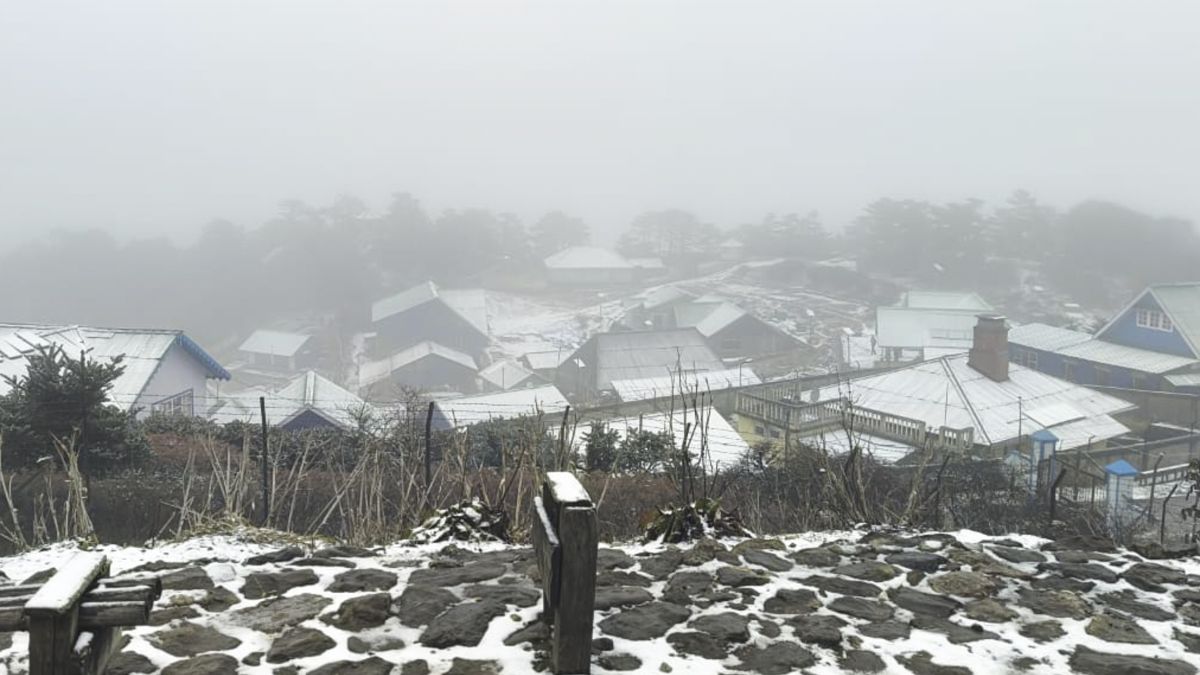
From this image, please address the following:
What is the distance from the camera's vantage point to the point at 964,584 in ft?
12.0

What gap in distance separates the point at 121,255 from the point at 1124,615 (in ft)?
157

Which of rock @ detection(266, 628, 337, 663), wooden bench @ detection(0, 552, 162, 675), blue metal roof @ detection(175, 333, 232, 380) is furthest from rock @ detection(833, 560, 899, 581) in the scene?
blue metal roof @ detection(175, 333, 232, 380)

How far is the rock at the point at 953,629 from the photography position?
3096 millimetres

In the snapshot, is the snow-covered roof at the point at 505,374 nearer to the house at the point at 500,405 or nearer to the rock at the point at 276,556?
the house at the point at 500,405

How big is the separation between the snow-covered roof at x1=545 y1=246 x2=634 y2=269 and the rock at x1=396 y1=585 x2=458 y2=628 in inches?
1626

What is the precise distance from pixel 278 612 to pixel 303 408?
12864 millimetres

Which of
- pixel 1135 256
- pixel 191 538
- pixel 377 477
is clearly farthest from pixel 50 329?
pixel 1135 256

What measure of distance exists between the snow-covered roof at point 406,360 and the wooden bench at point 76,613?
1070 inches

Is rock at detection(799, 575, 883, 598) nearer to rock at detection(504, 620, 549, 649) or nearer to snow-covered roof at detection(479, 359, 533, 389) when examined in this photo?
rock at detection(504, 620, 549, 649)

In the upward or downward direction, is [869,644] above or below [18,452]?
above

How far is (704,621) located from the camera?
10.5 ft

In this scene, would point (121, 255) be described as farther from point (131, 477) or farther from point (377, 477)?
point (377, 477)

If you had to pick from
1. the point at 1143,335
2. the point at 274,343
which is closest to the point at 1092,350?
the point at 1143,335

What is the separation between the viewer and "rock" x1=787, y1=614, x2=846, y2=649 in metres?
3.05
